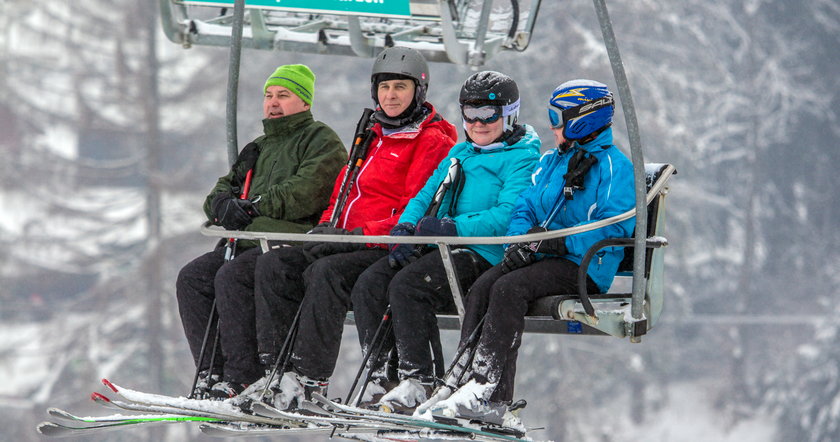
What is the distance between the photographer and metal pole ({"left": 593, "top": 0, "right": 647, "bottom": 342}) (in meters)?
4.74

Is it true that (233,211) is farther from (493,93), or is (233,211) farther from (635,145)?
(635,145)

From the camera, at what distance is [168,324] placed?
29297 millimetres

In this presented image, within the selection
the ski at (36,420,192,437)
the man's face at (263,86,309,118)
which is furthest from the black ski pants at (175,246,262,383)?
the man's face at (263,86,309,118)

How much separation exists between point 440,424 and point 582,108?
153cm

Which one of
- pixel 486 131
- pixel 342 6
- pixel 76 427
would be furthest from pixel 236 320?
pixel 342 6

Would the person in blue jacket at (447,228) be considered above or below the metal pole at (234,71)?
below

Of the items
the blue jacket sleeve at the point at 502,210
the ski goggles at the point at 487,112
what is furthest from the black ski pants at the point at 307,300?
the ski goggles at the point at 487,112

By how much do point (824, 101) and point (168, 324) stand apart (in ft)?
63.7

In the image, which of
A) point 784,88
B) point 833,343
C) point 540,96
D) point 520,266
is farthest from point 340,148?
point 784,88

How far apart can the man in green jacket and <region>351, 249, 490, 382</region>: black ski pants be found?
66 centimetres

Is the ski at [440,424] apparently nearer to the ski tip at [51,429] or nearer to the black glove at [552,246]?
the black glove at [552,246]

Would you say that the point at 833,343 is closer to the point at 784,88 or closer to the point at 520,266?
the point at 784,88

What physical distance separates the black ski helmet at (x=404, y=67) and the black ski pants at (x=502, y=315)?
108cm

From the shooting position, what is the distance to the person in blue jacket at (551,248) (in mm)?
4961
